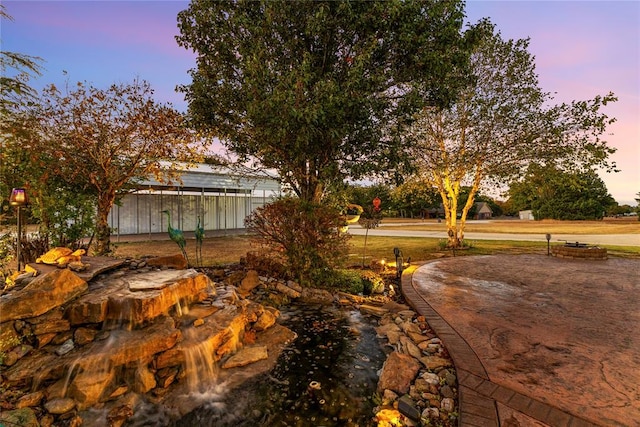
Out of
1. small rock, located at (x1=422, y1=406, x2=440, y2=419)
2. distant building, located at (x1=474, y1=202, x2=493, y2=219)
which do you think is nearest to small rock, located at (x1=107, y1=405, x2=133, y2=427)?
small rock, located at (x1=422, y1=406, x2=440, y2=419)

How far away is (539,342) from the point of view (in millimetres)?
3773

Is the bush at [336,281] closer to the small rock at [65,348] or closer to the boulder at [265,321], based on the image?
the boulder at [265,321]

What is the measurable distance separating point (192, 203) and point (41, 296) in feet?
51.2

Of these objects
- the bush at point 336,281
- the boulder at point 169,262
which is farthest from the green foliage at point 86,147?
the bush at point 336,281

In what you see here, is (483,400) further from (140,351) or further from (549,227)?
(549,227)

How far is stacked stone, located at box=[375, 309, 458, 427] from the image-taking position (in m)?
2.69

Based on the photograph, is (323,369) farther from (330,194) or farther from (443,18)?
(443,18)

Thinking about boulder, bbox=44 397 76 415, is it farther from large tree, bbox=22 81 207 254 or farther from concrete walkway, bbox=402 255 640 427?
large tree, bbox=22 81 207 254

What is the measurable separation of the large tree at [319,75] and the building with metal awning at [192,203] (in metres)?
6.53

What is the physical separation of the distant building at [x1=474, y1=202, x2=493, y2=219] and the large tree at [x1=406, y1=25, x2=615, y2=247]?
158 ft

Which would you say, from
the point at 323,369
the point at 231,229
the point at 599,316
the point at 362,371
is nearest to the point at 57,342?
the point at 323,369

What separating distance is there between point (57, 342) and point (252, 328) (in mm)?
2451

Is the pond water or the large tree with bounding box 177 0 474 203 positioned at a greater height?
the large tree with bounding box 177 0 474 203

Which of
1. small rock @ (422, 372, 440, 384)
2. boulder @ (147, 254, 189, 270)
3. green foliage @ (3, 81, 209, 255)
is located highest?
green foliage @ (3, 81, 209, 255)
